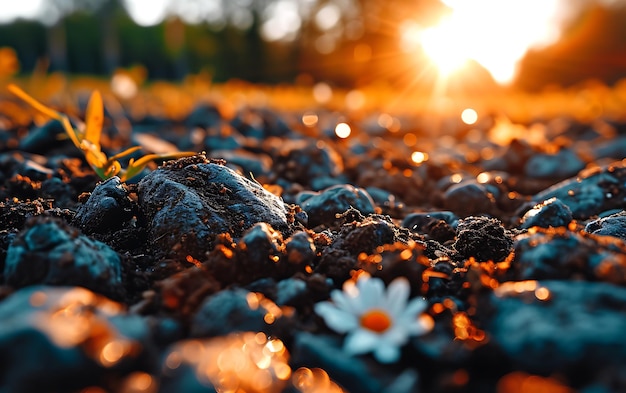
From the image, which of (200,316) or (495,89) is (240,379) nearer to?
(200,316)

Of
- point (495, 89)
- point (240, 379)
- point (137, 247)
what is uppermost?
point (495, 89)

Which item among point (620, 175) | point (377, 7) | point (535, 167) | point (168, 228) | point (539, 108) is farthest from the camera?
point (377, 7)

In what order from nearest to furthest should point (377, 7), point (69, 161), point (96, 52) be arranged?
point (69, 161) < point (377, 7) < point (96, 52)

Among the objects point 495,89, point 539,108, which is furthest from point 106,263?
point 495,89

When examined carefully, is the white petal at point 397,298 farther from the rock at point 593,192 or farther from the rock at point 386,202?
the rock at point 593,192

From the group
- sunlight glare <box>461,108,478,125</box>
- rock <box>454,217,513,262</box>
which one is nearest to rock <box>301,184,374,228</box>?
rock <box>454,217,513,262</box>

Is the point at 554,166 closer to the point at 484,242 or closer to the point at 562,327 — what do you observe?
the point at 484,242

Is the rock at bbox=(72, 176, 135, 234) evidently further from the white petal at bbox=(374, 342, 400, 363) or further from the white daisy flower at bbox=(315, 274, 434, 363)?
the white petal at bbox=(374, 342, 400, 363)
